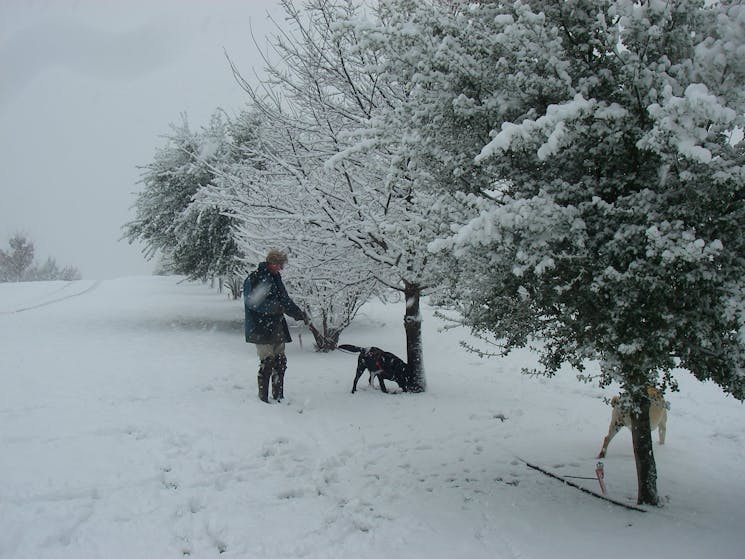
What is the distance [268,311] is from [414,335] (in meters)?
2.58

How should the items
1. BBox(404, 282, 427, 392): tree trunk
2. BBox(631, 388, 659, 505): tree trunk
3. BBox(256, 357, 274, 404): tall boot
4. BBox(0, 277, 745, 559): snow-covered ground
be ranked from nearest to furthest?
BBox(0, 277, 745, 559): snow-covered ground
BBox(631, 388, 659, 505): tree trunk
BBox(256, 357, 274, 404): tall boot
BBox(404, 282, 427, 392): tree trunk

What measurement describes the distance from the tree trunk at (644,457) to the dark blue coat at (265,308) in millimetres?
4134

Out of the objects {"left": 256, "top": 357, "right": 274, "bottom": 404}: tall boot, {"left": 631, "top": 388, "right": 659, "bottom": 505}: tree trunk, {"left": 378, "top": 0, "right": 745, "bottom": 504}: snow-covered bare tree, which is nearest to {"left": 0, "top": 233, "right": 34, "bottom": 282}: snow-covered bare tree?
{"left": 256, "top": 357, "right": 274, "bottom": 404}: tall boot

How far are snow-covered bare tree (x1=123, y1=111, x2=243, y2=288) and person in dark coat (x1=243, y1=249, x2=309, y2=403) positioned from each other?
780 centimetres

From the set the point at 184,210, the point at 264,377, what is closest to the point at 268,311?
the point at 264,377

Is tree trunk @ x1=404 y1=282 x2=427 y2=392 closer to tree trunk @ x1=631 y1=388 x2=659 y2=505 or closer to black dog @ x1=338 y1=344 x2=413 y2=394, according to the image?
black dog @ x1=338 y1=344 x2=413 y2=394

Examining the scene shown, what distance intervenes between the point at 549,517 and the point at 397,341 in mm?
9309

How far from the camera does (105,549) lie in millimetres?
3082

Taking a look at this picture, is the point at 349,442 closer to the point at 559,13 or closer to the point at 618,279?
the point at 618,279

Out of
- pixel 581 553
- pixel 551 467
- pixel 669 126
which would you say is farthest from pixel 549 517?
pixel 669 126

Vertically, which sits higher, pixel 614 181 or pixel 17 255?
pixel 17 255

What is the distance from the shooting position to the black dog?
794 cm

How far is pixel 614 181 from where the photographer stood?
3.42 meters

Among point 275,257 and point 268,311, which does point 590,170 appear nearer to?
point 275,257
